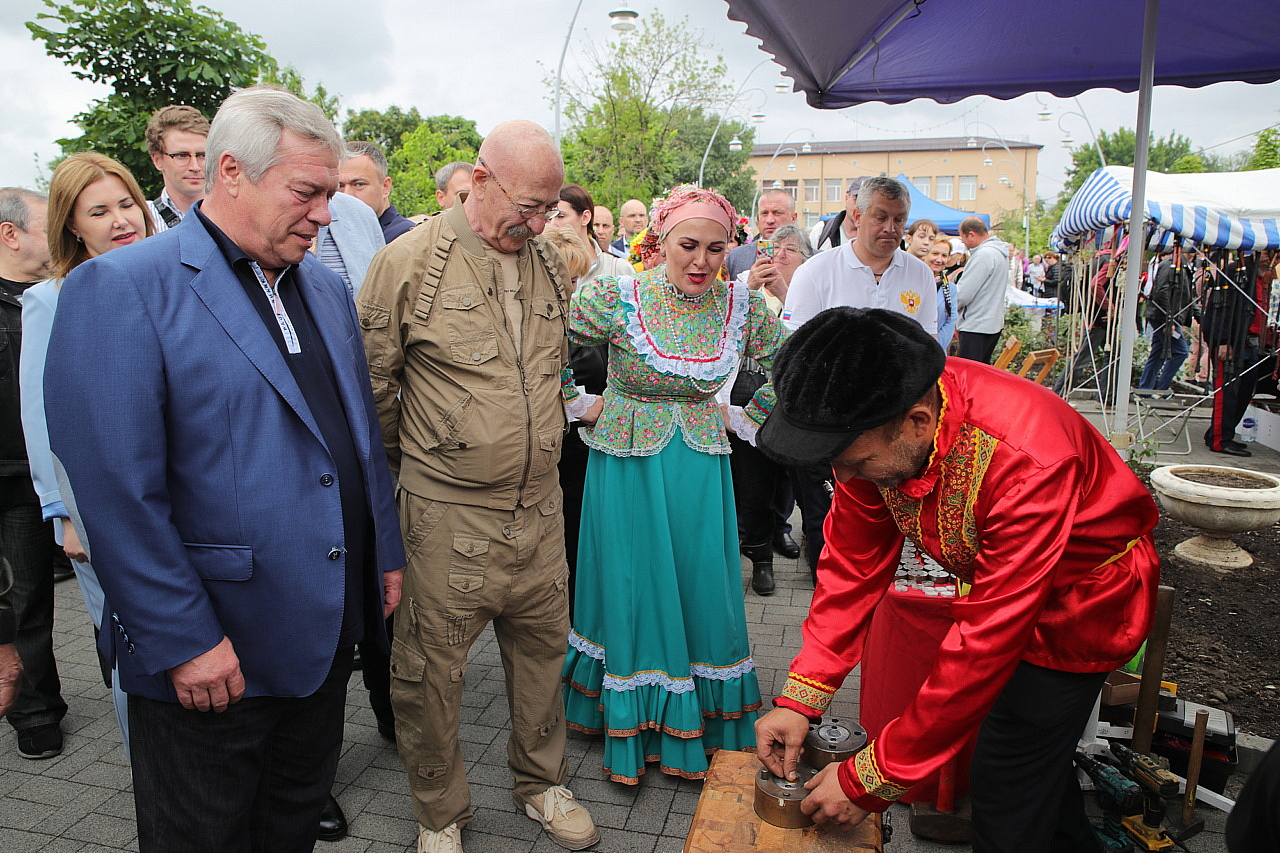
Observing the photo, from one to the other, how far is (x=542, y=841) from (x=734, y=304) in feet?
6.71

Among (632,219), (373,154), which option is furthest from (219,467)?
(632,219)

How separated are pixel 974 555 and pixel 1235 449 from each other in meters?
8.65

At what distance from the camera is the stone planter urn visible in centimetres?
480

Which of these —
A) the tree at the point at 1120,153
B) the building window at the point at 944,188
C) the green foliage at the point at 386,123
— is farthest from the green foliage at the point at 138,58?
the building window at the point at 944,188

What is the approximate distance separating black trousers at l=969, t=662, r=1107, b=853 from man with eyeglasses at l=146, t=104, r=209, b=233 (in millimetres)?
3544

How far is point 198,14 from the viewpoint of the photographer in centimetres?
644

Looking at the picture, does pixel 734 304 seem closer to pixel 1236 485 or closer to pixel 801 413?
pixel 801 413

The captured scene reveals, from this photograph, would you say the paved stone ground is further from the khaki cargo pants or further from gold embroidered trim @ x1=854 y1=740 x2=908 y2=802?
gold embroidered trim @ x1=854 y1=740 x2=908 y2=802

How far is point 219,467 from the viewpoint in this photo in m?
1.70

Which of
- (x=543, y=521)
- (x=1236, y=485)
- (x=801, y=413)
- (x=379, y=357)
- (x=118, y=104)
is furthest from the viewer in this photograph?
(x=118, y=104)

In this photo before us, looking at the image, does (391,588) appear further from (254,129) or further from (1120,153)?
(1120,153)

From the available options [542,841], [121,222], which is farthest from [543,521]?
[121,222]

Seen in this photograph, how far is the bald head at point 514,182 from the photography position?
238 cm

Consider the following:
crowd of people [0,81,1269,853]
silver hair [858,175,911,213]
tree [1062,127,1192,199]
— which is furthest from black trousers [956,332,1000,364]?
tree [1062,127,1192,199]
